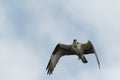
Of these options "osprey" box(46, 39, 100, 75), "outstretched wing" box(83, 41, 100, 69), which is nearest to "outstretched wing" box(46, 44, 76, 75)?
"osprey" box(46, 39, 100, 75)

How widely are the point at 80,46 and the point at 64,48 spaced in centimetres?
184

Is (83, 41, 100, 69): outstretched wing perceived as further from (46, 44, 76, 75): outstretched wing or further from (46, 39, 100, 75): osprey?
(46, 44, 76, 75): outstretched wing

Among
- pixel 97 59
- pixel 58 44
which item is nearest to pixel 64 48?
pixel 58 44

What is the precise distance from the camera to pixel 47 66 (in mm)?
29984

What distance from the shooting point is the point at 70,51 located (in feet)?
99.3

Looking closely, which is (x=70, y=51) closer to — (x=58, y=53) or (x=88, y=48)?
(x=58, y=53)

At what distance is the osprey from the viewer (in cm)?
2888

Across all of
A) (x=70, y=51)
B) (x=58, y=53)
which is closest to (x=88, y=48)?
(x=70, y=51)

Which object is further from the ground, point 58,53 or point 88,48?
point 88,48

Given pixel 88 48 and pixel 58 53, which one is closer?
pixel 88 48

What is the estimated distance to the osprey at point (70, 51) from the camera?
28.9 meters

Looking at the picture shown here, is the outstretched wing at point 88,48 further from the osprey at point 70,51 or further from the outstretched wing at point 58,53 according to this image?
the outstretched wing at point 58,53

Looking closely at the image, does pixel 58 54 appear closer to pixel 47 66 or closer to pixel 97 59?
pixel 47 66

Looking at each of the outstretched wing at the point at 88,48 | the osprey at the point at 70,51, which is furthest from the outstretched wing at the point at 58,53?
the outstretched wing at the point at 88,48
